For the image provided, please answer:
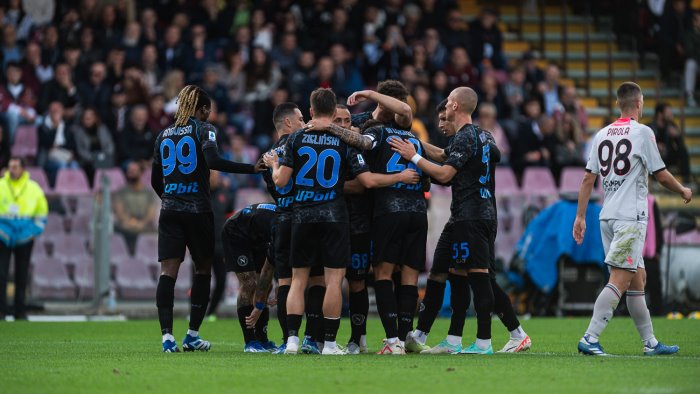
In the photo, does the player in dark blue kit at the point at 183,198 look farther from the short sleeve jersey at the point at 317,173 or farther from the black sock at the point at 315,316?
the black sock at the point at 315,316

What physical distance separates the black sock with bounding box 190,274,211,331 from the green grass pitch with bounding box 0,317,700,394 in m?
0.36

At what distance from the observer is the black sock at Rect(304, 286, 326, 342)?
11.6 metres

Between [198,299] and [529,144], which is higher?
[529,144]

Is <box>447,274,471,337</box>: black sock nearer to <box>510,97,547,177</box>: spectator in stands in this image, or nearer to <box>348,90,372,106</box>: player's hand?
<box>348,90,372,106</box>: player's hand

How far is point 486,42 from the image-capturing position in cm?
2588

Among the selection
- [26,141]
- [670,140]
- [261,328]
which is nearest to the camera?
[261,328]

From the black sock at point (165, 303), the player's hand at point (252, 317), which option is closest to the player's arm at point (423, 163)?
the player's hand at point (252, 317)

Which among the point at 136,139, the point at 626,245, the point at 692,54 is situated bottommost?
the point at 626,245

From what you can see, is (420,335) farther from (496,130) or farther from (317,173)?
(496,130)

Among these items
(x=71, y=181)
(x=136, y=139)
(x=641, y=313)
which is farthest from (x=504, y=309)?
(x=136, y=139)

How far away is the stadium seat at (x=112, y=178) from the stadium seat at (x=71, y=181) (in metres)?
0.18

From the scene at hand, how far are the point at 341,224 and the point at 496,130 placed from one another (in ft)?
40.2

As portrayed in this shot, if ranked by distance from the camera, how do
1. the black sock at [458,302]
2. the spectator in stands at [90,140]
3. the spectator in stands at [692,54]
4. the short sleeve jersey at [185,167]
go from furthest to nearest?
the spectator in stands at [692,54]
the spectator in stands at [90,140]
the short sleeve jersey at [185,167]
the black sock at [458,302]

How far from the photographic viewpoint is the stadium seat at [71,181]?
2095 centimetres
